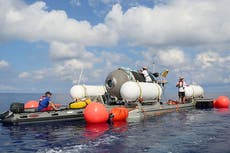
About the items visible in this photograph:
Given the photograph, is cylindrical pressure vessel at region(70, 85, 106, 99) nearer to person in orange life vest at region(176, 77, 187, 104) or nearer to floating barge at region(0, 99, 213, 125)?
floating barge at region(0, 99, 213, 125)

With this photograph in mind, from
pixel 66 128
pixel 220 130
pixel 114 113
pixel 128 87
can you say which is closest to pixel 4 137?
pixel 66 128

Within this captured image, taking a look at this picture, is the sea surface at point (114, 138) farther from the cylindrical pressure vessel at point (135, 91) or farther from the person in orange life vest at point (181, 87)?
the person in orange life vest at point (181, 87)

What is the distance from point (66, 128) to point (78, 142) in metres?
5.31

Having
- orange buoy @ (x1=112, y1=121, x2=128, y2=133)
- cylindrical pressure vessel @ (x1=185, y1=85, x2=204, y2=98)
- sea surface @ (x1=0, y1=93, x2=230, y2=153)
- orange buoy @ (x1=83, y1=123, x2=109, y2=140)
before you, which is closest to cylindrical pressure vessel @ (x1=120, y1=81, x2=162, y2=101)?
orange buoy @ (x1=112, y1=121, x2=128, y2=133)

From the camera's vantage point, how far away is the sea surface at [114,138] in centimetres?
1419

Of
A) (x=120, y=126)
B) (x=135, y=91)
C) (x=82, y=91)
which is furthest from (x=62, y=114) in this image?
(x=135, y=91)

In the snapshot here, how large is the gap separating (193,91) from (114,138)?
25.2m

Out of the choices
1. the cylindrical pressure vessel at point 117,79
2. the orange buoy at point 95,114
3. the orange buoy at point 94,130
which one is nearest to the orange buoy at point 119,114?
the orange buoy at point 94,130

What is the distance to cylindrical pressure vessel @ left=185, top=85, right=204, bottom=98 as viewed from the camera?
3894 cm

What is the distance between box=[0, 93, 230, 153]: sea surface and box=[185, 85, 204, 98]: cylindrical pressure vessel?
1702 centimetres

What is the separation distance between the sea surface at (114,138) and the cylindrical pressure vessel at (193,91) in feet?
55.8

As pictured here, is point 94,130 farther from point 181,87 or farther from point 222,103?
point 222,103

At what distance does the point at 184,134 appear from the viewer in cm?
1808

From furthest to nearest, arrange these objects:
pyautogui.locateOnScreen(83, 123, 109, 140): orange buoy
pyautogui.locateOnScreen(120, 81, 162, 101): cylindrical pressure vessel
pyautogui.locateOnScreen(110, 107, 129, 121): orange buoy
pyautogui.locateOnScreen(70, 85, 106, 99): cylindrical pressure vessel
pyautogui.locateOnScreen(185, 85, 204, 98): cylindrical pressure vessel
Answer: pyautogui.locateOnScreen(185, 85, 204, 98): cylindrical pressure vessel, pyautogui.locateOnScreen(70, 85, 106, 99): cylindrical pressure vessel, pyautogui.locateOnScreen(120, 81, 162, 101): cylindrical pressure vessel, pyautogui.locateOnScreen(110, 107, 129, 121): orange buoy, pyautogui.locateOnScreen(83, 123, 109, 140): orange buoy
